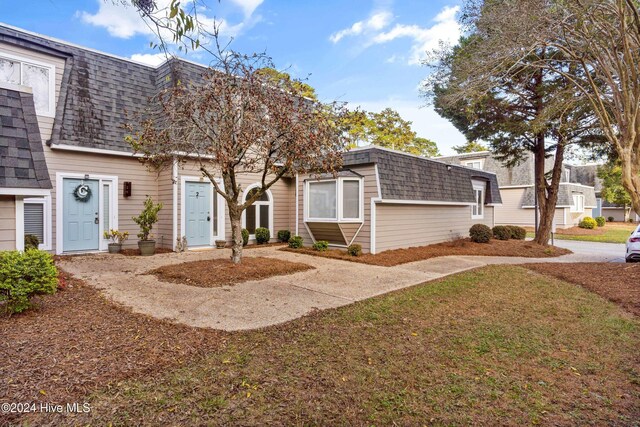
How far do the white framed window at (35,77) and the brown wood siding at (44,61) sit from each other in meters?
0.08

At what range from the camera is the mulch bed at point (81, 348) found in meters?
2.83

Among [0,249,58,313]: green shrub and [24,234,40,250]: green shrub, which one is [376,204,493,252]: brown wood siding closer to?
[0,249,58,313]: green shrub

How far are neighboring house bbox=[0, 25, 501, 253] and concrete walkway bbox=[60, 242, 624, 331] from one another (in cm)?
137

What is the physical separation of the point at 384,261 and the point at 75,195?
29.0 ft

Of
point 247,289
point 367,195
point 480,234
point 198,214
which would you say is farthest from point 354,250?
point 480,234

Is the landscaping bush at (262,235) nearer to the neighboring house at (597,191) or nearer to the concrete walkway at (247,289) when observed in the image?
the concrete walkway at (247,289)

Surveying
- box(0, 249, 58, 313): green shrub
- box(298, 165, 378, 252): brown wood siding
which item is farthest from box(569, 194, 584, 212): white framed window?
box(0, 249, 58, 313): green shrub

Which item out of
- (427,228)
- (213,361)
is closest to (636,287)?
(427,228)

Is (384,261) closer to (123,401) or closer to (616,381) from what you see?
(616,381)

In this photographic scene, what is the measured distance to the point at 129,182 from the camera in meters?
10.5

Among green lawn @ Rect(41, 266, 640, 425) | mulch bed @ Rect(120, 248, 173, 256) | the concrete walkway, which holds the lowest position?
green lawn @ Rect(41, 266, 640, 425)

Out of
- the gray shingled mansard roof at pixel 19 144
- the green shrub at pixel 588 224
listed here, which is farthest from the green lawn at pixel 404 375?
the green shrub at pixel 588 224

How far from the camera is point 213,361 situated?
336cm

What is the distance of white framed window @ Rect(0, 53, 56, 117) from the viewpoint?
29.1 ft
